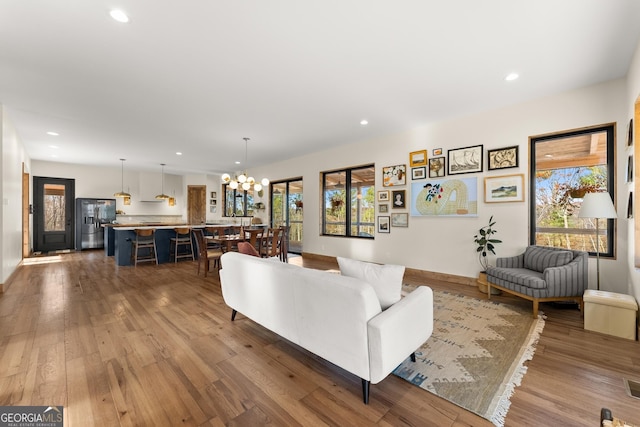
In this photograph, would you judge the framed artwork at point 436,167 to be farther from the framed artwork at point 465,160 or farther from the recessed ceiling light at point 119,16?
the recessed ceiling light at point 119,16

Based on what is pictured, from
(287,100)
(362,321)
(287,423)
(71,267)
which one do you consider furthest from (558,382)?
(71,267)

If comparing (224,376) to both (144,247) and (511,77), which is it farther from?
(144,247)

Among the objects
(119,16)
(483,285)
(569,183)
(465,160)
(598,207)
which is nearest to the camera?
(119,16)

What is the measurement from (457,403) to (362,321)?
2.71 feet

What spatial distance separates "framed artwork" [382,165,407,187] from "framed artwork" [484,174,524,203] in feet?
4.71

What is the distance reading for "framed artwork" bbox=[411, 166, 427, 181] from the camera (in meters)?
4.96

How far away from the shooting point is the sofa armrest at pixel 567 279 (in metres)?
3.00

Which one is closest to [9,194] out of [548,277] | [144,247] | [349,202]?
[144,247]

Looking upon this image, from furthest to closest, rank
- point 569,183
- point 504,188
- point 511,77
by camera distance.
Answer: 1. point 504,188
2. point 569,183
3. point 511,77

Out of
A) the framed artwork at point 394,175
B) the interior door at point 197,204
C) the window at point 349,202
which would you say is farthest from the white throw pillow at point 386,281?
the interior door at point 197,204

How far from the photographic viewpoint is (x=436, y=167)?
4.80 m

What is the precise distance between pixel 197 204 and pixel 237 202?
181cm

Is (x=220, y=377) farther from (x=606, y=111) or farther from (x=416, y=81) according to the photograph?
(x=606, y=111)

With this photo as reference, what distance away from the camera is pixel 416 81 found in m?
3.30
